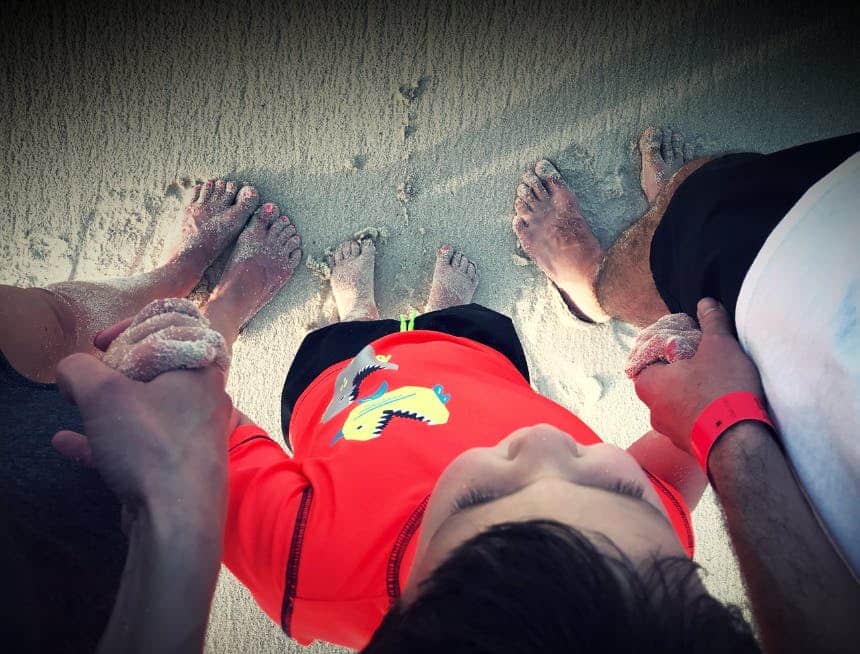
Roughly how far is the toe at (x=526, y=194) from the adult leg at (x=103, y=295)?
2.39 feet

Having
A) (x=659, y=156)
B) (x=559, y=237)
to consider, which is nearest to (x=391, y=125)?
(x=559, y=237)

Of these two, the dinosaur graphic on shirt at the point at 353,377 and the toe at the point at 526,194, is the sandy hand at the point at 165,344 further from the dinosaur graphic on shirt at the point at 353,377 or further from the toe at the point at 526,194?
the toe at the point at 526,194

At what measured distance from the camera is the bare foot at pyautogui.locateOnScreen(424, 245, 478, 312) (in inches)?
56.0

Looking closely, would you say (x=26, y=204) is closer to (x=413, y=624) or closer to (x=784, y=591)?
(x=413, y=624)

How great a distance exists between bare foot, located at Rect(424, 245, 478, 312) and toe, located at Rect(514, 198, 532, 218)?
197mm

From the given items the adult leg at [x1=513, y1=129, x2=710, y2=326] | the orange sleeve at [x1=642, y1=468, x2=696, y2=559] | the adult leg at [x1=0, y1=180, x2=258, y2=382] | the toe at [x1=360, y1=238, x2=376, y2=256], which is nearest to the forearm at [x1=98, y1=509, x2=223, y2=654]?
the adult leg at [x1=0, y1=180, x2=258, y2=382]

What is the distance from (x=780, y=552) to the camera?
25.0 inches

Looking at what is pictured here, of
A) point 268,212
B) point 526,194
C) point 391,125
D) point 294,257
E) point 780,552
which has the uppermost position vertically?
point 391,125

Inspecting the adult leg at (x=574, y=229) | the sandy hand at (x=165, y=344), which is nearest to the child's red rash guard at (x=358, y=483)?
the sandy hand at (x=165, y=344)

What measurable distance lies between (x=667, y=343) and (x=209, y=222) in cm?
116

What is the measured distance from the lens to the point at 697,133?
1.49 metres

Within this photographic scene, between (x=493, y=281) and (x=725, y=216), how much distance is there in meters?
0.73

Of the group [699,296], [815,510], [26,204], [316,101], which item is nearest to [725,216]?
[699,296]

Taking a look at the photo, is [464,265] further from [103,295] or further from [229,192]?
[103,295]
